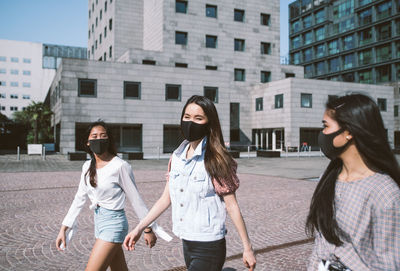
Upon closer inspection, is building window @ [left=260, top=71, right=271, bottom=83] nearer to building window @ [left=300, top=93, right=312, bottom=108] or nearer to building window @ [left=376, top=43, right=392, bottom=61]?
building window @ [left=300, top=93, right=312, bottom=108]

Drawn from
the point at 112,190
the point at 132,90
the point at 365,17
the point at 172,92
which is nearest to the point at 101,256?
the point at 112,190

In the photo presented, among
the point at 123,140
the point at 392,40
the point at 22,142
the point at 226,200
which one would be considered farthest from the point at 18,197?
the point at 392,40

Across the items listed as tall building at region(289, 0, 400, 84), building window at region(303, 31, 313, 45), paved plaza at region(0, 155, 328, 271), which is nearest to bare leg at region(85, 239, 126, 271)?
paved plaza at region(0, 155, 328, 271)

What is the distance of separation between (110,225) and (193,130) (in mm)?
1290

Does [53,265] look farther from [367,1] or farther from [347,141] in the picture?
[367,1]

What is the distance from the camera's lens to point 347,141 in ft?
6.59

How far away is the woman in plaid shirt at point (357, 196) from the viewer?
1.79 m

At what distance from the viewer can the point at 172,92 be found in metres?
35.8

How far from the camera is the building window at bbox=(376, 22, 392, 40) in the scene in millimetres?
58531

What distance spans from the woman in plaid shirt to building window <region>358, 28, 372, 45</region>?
6848 cm

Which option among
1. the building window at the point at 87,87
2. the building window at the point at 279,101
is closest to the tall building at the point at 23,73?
the building window at the point at 87,87

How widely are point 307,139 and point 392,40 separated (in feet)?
96.6

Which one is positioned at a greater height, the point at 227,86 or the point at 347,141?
the point at 227,86

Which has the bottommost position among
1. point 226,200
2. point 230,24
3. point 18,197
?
point 18,197
